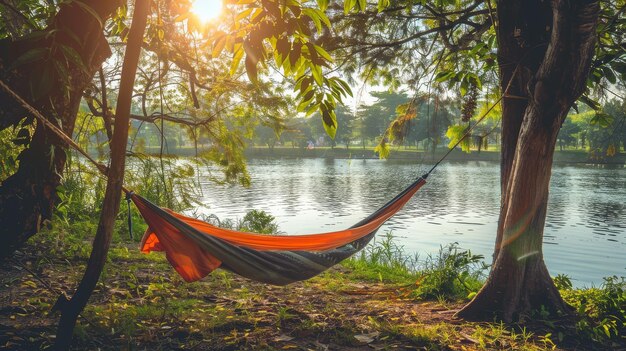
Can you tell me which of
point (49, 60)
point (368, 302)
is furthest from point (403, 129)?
point (49, 60)

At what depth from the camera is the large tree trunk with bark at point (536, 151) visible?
93.5 inches

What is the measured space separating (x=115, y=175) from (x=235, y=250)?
733mm

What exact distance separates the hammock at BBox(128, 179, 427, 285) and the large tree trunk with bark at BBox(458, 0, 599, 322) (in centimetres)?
93

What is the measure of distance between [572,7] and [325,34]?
8.23ft

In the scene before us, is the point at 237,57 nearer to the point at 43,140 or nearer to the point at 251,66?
the point at 251,66

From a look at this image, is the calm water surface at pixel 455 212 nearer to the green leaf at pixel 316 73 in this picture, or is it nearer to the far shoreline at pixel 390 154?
the green leaf at pixel 316 73

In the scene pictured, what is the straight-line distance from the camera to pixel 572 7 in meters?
2.31

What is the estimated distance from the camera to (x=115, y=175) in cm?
173

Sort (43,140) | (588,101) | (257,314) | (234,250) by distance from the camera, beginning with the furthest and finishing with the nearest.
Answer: (588,101) → (257,314) → (43,140) → (234,250)

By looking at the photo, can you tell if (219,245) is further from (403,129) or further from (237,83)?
(403,129)

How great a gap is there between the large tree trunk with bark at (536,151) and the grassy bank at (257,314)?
147 mm

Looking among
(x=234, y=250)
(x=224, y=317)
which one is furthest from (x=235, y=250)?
(x=224, y=317)

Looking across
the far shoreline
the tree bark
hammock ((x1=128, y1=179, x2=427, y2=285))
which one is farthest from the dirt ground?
the far shoreline

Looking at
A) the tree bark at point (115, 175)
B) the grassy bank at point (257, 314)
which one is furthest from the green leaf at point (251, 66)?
the grassy bank at point (257, 314)
